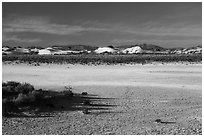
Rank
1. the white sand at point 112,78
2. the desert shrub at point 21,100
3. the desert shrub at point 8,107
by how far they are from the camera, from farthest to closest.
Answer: the white sand at point 112,78, the desert shrub at point 21,100, the desert shrub at point 8,107

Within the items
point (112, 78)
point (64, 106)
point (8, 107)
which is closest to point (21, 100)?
point (8, 107)

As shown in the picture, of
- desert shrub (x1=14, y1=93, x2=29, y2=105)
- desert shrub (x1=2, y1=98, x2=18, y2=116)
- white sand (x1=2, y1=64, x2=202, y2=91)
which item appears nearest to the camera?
desert shrub (x1=2, y1=98, x2=18, y2=116)

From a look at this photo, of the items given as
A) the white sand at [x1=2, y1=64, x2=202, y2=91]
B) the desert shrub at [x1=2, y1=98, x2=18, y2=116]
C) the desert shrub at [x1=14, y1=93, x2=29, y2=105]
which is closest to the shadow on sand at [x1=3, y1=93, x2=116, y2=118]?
the desert shrub at [x1=2, y1=98, x2=18, y2=116]

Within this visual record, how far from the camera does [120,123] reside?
10.3 metres

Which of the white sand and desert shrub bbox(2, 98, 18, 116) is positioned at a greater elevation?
the white sand

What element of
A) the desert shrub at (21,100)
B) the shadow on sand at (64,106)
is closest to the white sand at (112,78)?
the shadow on sand at (64,106)

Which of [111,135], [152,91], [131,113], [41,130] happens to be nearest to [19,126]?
[41,130]

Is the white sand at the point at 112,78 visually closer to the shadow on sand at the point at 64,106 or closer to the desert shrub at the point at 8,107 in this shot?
the shadow on sand at the point at 64,106

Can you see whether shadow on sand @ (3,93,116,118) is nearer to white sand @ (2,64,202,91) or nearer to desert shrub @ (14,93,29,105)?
desert shrub @ (14,93,29,105)

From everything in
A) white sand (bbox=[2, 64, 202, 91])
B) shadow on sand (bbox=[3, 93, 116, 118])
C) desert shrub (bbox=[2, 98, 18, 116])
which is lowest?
shadow on sand (bbox=[3, 93, 116, 118])

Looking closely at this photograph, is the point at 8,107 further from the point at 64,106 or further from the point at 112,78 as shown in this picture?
the point at 112,78

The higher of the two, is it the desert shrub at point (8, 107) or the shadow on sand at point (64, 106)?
the desert shrub at point (8, 107)

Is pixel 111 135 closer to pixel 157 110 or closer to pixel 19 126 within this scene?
pixel 19 126

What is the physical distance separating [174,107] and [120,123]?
348 centimetres
